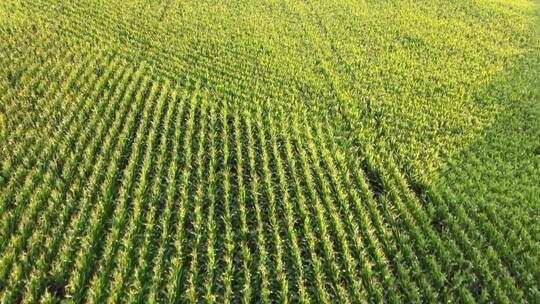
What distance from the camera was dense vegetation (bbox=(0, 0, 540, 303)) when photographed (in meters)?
4.71

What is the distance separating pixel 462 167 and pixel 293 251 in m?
3.51

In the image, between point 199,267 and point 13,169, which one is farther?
point 13,169

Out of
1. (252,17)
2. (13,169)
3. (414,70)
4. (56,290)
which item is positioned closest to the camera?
(56,290)

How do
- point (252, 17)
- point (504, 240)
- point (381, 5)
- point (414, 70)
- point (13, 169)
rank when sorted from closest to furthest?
point (504, 240)
point (13, 169)
point (414, 70)
point (252, 17)
point (381, 5)

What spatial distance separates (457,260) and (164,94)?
588 centimetres

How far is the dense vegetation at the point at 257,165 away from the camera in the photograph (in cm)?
471

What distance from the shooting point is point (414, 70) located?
10008mm

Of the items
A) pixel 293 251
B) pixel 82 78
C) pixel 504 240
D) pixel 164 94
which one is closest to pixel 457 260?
pixel 504 240

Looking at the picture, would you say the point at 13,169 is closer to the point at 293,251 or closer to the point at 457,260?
the point at 293,251

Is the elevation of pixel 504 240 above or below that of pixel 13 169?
above

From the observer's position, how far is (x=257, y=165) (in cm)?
651

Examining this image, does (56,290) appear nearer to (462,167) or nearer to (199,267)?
(199,267)

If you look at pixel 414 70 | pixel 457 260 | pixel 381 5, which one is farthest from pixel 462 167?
pixel 381 5

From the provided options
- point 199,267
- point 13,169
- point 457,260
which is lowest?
point 13,169
